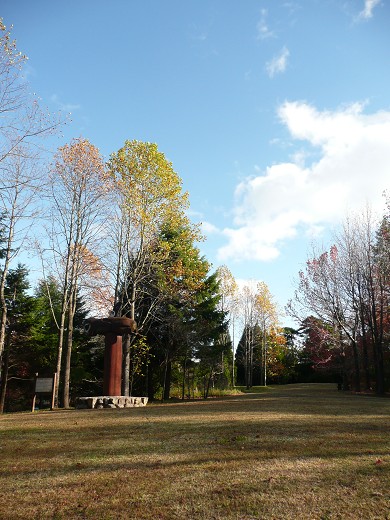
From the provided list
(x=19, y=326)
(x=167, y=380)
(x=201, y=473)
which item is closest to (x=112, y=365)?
(x=201, y=473)

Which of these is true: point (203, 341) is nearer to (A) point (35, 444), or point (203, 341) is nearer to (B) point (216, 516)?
(A) point (35, 444)

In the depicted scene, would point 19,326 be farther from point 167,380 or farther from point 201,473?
point 201,473

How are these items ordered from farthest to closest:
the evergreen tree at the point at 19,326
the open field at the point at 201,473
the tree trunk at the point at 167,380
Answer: the evergreen tree at the point at 19,326
the tree trunk at the point at 167,380
the open field at the point at 201,473

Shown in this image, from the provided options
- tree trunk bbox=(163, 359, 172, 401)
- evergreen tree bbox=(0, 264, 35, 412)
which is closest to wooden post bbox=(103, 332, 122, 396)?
tree trunk bbox=(163, 359, 172, 401)

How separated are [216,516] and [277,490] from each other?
854 mm

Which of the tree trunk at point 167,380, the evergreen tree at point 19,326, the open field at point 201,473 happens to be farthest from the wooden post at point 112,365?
the evergreen tree at point 19,326

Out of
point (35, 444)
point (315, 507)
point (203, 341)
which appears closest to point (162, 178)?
point (203, 341)

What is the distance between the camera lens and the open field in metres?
3.62

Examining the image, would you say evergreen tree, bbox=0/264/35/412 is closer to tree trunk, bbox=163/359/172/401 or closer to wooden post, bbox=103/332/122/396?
tree trunk, bbox=163/359/172/401

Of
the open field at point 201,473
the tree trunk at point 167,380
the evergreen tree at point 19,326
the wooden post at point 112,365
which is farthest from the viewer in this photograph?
the evergreen tree at point 19,326

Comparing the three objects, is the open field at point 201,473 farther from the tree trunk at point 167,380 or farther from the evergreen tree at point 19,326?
the evergreen tree at point 19,326

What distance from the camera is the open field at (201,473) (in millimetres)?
3623

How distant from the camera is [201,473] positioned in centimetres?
460

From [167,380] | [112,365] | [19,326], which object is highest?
[19,326]
